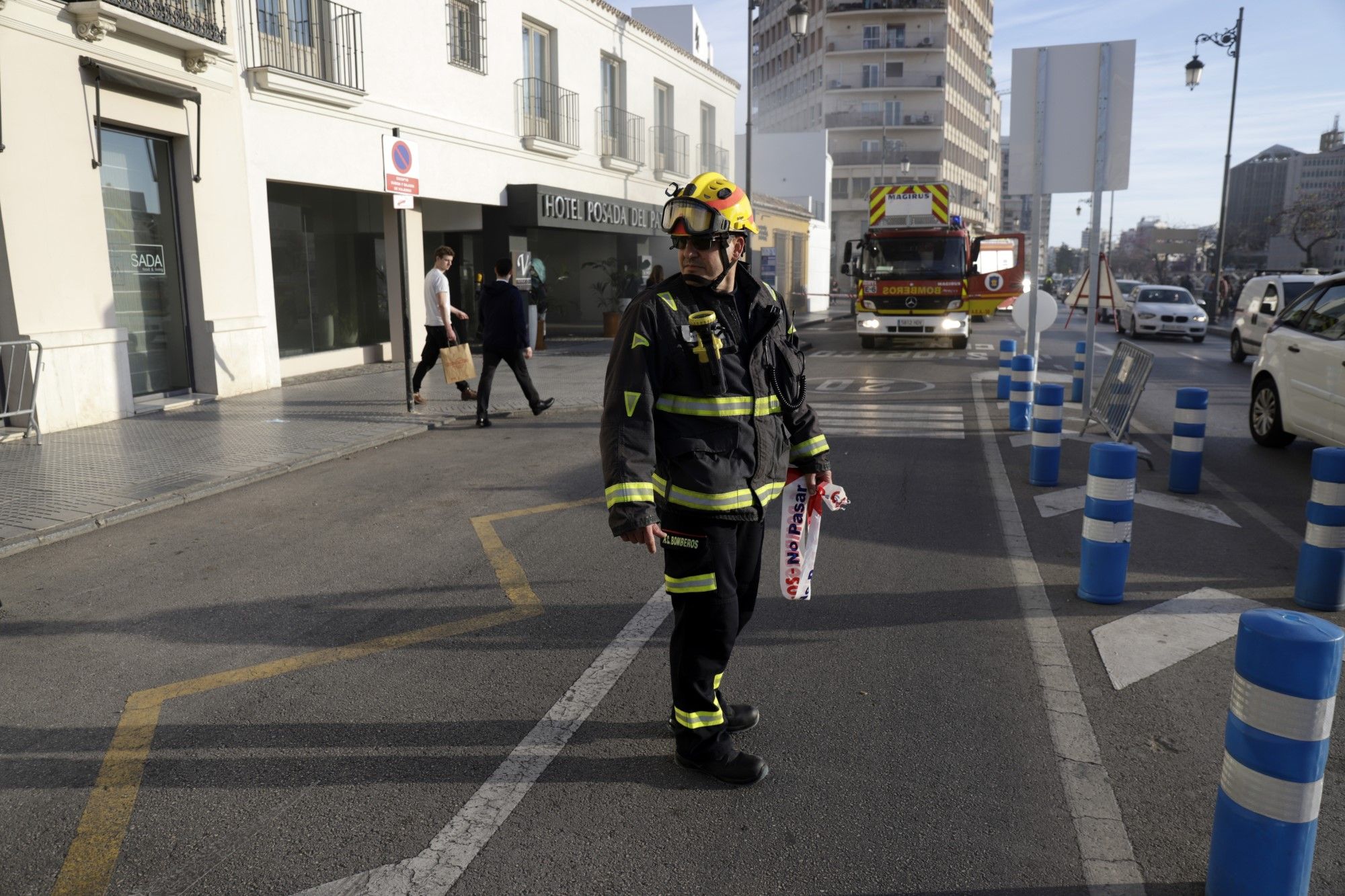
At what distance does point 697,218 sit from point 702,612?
1.33m

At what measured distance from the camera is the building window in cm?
1908

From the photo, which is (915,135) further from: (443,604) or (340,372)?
(443,604)

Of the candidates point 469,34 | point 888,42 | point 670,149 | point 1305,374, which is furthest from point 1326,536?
point 888,42

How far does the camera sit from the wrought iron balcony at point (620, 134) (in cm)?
2480

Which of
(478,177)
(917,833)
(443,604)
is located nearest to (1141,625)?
(917,833)

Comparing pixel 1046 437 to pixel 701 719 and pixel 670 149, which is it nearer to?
pixel 701 719

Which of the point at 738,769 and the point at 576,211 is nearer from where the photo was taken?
the point at 738,769

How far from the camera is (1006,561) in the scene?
6.16 meters

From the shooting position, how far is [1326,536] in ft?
17.2

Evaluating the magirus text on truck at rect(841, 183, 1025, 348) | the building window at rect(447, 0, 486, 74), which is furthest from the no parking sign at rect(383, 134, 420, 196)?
the magirus text on truck at rect(841, 183, 1025, 348)

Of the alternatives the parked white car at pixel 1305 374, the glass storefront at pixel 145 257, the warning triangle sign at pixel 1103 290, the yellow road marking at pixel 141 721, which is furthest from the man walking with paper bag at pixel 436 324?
the parked white car at pixel 1305 374

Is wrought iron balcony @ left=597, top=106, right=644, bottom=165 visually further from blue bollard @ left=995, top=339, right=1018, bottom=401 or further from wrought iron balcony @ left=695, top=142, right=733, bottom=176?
blue bollard @ left=995, top=339, right=1018, bottom=401

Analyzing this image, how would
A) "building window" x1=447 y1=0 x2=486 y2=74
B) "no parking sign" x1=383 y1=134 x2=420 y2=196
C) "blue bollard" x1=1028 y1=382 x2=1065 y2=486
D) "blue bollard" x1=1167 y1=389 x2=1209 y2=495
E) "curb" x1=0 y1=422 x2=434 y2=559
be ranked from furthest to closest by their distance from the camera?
1. "building window" x1=447 y1=0 x2=486 y2=74
2. "no parking sign" x1=383 y1=134 x2=420 y2=196
3. "blue bollard" x1=1028 y1=382 x2=1065 y2=486
4. "blue bollard" x1=1167 y1=389 x2=1209 y2=495
5. "curb" x1=0 y1=422 x2=434 y2=559

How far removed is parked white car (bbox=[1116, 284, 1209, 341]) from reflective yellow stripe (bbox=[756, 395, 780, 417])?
27386 mm
